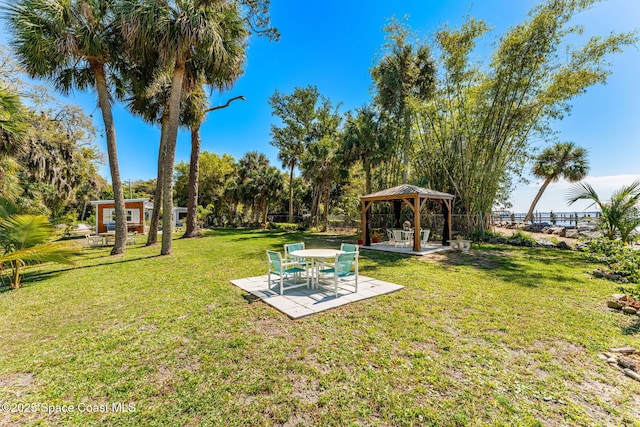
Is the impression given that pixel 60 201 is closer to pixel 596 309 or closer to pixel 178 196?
pixel 178 196

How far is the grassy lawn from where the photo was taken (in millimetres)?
2086

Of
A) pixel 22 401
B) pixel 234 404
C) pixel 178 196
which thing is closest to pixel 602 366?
pixel 234 404

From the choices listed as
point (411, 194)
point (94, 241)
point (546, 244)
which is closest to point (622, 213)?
point (546, 244)

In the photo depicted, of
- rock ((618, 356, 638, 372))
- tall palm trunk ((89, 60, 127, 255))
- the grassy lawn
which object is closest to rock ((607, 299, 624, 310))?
the grassy lawn

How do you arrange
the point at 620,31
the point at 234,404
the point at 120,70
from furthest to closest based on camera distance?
1. the point at 120,70
2. the point at 620,31
3. the point at 234,404

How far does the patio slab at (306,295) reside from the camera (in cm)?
427

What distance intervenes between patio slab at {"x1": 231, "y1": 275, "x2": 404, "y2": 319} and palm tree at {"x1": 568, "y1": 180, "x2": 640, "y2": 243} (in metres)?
6.47

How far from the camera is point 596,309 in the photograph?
13.9 feet

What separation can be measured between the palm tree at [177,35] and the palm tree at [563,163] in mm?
27642

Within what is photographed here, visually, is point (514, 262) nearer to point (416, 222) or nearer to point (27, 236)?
point (416, 222)

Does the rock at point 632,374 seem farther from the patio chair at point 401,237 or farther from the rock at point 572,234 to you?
the rock at point 572,234

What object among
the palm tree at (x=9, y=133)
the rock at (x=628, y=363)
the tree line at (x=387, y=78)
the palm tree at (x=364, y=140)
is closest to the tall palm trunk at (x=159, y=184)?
the tree line at (x=387, y=78)

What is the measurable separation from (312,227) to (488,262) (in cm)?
1537

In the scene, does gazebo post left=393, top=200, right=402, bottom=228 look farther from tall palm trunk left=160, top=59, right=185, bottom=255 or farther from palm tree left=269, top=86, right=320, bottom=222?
palm tree left=269, top=86, right=320, bottom=222
